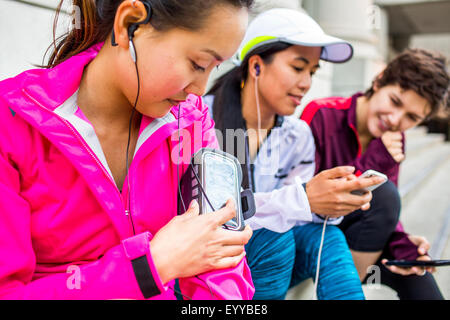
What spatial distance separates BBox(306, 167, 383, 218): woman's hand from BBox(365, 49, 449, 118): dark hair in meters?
0.86

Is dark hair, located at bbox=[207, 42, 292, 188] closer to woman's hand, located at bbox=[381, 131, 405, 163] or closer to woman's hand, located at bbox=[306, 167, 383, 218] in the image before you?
woman's hand, located at bbox=[306, 167, 383, 218]

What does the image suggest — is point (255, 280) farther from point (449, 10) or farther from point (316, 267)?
point (449, 10)

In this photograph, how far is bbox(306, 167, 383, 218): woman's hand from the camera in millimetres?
1368

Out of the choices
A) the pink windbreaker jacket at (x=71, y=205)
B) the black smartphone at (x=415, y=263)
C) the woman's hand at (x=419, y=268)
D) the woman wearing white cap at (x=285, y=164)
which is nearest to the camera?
the pink windbreaker jacket at (x=71, y=205)

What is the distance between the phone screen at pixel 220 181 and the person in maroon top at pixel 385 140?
0.97 meters

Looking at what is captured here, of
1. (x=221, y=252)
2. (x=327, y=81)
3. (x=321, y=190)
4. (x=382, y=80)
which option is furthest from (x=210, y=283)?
(x=327, y=81)

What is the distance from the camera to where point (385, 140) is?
191cm

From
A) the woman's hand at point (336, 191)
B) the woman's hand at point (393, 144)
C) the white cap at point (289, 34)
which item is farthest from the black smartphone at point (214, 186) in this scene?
the woman's hand at point (393, 144)

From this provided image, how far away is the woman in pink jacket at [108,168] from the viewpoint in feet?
2.69

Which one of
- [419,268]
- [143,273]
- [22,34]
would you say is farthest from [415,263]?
[22,34]

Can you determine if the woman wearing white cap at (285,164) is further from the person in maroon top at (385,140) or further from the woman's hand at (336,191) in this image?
the person in maroon top at (385,140)

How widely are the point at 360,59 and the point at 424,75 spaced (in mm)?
3695

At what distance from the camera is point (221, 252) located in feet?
2.94

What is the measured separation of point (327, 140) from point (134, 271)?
1438 millimetres
